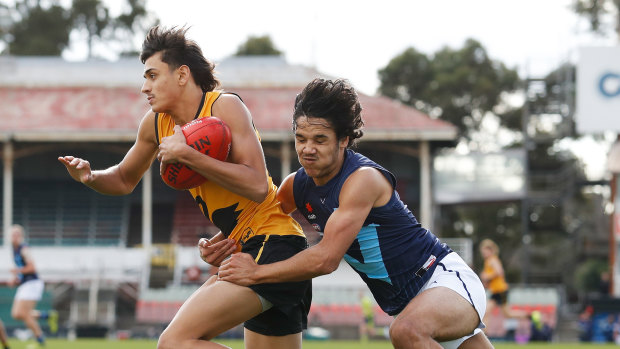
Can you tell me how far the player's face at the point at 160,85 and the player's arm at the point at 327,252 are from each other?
886 millimetres

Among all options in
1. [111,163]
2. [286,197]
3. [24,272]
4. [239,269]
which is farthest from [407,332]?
[111,163]

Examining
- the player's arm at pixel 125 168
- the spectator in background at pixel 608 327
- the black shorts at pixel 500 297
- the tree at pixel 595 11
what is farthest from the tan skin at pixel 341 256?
the tree at pixel 595 11

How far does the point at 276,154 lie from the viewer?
28.0 metres

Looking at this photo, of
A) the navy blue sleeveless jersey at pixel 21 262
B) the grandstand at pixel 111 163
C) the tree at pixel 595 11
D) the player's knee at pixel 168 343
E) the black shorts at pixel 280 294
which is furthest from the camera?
the tree at pixel 595 11

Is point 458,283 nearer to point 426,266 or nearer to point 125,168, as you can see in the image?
point 426,266

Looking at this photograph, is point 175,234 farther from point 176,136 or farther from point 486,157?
point 176,136

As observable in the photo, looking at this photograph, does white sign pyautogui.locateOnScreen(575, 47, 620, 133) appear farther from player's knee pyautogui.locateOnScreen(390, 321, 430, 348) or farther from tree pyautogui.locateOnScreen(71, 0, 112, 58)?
tree pyautogui.locateOnScreen(71, 0, 112, 58)

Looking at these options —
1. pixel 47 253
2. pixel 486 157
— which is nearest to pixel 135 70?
pixel 47 253

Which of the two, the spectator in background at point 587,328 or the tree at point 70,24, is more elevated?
the tree at point 70,24

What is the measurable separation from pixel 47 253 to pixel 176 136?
22.8 meters

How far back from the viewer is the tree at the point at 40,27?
5234cm

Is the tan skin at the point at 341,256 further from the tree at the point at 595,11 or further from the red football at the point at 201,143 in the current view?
the tree at the point at 595,11

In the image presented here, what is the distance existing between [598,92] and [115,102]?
1493 cm

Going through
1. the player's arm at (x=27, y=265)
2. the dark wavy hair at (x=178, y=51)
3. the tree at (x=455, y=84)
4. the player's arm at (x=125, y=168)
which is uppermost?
the tree at (x=455, y=84)
